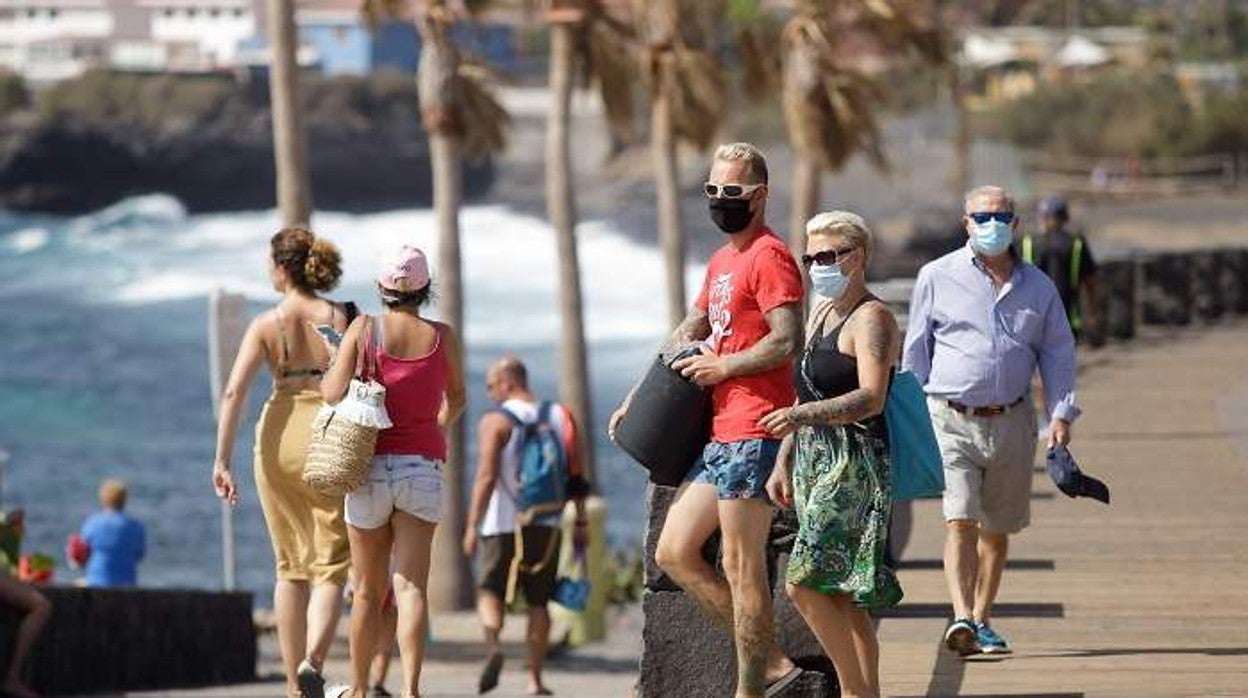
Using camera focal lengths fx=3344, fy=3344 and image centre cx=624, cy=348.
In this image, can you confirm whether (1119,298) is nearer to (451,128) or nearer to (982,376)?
(451,128)

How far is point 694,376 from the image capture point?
10.7m

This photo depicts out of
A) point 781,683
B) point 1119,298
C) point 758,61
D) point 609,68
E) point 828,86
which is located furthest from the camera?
point 758,61

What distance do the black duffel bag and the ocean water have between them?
1.51 m

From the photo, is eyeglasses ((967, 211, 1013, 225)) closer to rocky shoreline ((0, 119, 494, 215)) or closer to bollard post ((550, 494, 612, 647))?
bollard post ((550, 494, 612, 647))

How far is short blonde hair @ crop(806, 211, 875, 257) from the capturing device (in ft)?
34.9

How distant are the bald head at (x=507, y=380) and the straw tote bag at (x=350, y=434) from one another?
517 cm

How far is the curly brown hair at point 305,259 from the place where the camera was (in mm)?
12570

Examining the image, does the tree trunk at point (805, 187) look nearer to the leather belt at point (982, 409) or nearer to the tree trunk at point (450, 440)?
the tree trunk at point (450, 440)

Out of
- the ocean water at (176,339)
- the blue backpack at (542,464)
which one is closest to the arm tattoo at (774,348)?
the ocean water at (176,339)

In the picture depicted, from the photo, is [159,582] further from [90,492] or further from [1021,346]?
[1021,346]

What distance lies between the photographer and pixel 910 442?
1083cm

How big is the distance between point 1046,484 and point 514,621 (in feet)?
32.7

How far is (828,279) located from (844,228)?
0.65 ft

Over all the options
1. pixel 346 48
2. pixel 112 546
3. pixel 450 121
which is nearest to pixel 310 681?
pixel 112 546
